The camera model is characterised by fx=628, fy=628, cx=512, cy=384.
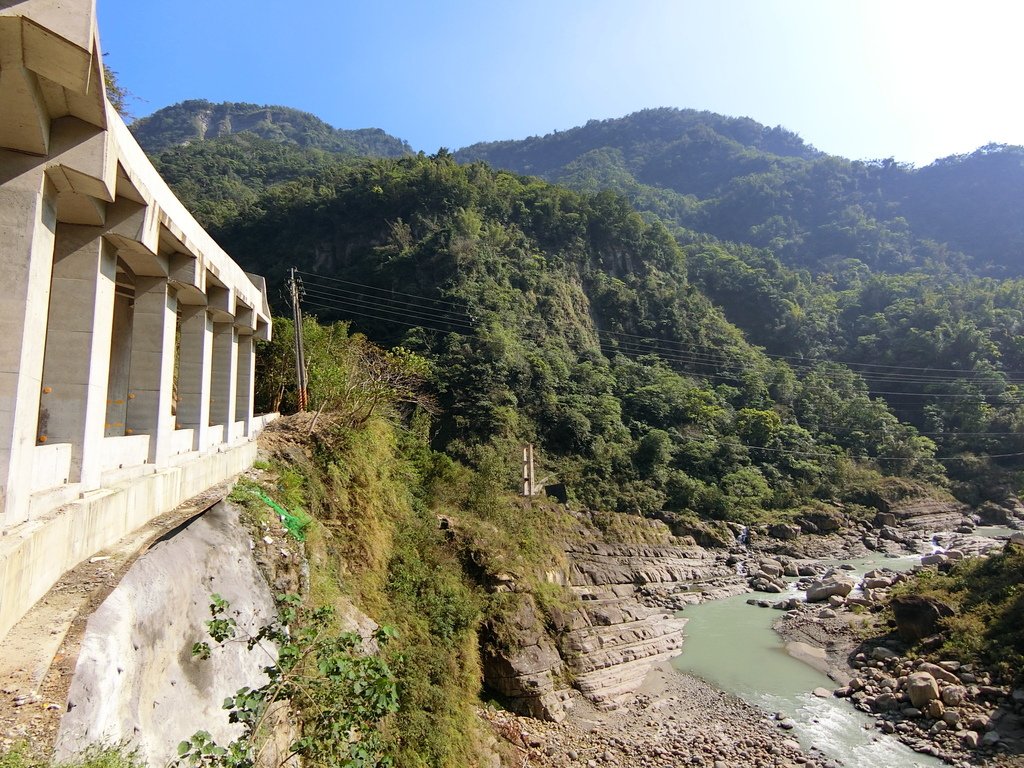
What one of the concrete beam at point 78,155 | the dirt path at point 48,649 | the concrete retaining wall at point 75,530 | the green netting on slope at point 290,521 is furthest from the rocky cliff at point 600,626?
the concrete beam at point 78,155

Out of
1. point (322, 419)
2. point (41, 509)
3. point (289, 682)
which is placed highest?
point (322, 419)

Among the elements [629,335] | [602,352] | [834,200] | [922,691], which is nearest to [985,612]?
[922,691]

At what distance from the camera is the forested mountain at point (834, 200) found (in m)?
106

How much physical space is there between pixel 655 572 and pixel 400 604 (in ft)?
64.3

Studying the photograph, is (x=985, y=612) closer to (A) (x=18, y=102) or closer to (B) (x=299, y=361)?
(B) (x=299, y=361)

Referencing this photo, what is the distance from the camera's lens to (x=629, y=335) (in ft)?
200

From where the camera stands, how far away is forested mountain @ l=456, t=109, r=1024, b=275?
106 metres

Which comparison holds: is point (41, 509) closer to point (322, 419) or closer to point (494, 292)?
point (322, 419)

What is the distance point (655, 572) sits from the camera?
31250mm

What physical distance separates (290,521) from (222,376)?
183 inches

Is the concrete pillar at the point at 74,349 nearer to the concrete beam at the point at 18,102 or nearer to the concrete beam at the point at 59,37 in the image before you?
the concrete beam at the point at 18,102

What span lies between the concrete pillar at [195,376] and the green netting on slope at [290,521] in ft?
5.65

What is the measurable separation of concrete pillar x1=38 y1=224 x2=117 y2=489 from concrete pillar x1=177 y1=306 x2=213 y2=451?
13.7 ft

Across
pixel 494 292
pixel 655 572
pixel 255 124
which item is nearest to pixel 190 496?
pixel 655 572
